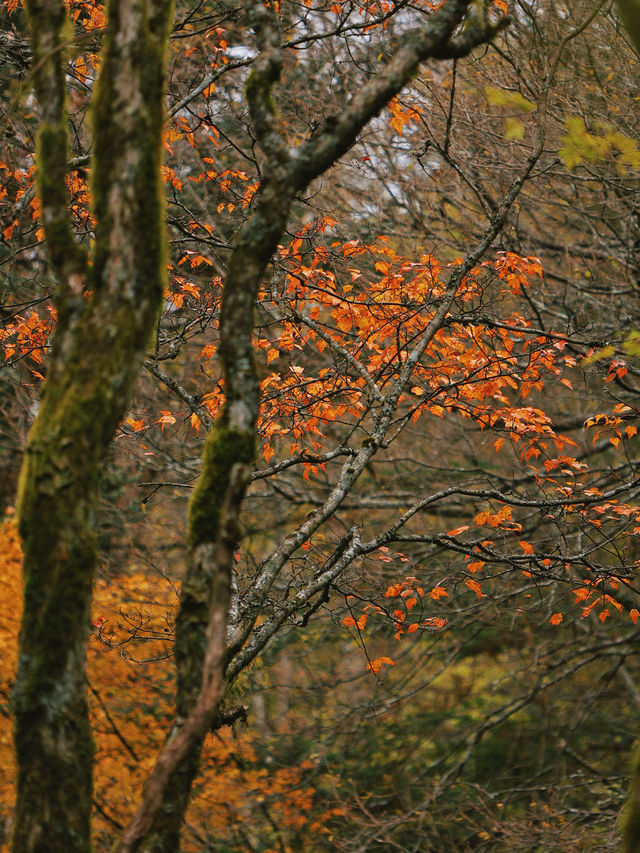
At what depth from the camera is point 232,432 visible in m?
2.64

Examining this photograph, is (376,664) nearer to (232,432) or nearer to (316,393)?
(316,393)

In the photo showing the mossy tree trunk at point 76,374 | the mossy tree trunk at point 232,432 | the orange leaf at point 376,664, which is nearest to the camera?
the mossy tree trunk at point 76,374

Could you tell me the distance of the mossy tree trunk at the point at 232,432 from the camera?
7.53 feet

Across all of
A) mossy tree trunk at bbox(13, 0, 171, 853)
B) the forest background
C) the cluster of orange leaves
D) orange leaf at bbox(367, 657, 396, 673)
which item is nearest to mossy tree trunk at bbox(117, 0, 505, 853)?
the forest background

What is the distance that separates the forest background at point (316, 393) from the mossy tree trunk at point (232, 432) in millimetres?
12

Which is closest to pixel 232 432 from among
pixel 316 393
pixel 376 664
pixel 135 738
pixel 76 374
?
pixel 76 374

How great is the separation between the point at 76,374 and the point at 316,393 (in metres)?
3.65

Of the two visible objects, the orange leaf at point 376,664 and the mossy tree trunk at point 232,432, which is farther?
the orange leaf at point 376,664

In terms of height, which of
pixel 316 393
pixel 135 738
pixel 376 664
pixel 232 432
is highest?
pixel 316 393

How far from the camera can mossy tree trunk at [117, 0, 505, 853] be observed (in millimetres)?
2295

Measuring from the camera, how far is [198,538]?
257 centimetres

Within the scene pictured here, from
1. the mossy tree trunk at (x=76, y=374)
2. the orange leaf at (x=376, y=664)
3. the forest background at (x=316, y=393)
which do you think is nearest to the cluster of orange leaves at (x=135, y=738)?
the forest background at (x=316, y=393)

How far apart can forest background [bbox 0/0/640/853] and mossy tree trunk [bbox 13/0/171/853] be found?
1 centimetres

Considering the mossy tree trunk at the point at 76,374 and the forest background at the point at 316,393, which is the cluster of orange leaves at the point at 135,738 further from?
the mossy tree trunk at the point at 76,374
